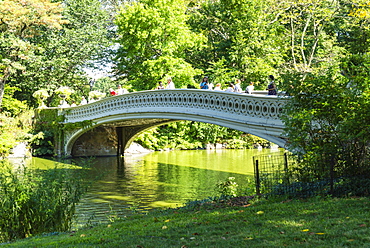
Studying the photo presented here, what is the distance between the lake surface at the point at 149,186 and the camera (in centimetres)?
1110

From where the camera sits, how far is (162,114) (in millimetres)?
19406

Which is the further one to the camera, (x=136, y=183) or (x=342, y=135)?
(x=136, y=183)

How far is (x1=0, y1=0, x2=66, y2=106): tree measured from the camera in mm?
26453

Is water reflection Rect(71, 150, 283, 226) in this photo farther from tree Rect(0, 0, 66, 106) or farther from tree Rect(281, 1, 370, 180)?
tree Rect(0, 0, 66, 106)

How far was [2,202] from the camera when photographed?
7.55 metres

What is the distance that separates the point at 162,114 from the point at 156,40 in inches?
418

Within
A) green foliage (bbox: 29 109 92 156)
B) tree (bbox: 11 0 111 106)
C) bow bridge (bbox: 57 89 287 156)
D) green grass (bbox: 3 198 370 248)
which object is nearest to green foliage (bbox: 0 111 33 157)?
green foliage (bbox: 29 109 92 156)

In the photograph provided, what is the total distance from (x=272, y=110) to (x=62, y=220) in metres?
7.51

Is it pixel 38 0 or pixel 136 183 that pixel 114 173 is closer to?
pixel 136 183

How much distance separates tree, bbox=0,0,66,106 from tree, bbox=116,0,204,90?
4572 mm

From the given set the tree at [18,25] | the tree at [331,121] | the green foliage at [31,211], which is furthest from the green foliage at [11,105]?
the tree at [331,121]

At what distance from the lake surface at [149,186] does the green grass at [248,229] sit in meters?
2.01

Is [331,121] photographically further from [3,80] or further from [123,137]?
[3,80]

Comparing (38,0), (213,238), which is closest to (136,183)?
(213,238)
